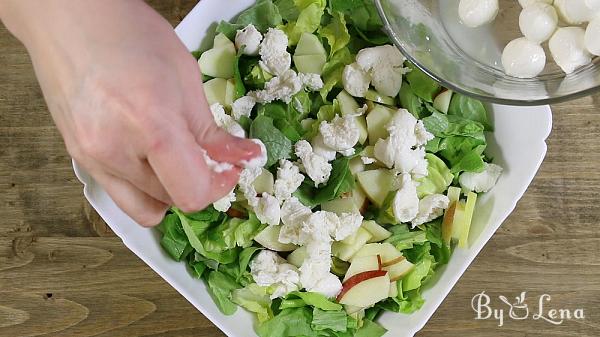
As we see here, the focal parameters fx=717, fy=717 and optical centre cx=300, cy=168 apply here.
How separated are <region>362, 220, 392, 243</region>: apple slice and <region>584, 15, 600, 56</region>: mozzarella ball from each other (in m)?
0.41

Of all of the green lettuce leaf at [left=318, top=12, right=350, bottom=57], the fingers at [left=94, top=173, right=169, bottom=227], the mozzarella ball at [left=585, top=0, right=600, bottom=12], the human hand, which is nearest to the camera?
the human hand

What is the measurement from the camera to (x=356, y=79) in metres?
1.14

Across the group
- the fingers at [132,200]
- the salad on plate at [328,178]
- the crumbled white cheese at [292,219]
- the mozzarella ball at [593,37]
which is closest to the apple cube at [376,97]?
the salad on plate at [328,178]

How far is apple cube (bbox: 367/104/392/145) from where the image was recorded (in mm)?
1143

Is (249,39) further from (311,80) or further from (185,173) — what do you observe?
(185,173)

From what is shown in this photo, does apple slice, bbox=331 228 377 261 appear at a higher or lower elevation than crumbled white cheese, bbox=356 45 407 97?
lower

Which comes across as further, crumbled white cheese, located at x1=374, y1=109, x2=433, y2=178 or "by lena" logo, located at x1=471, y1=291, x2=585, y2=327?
"by lena" logo, located at x1=471, y1=291, x2=585, y2=327

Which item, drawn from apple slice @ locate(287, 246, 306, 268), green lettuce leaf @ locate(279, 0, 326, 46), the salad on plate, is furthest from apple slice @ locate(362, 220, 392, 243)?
green lettuce leaf @ locate(279, 0, 326, 46)

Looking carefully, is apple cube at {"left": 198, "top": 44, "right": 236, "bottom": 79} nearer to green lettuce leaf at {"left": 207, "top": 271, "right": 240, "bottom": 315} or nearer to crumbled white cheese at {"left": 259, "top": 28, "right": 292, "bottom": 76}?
crumbled white cheese at {"left": 259, "top": 28, "right": 292, "bottom": 76}

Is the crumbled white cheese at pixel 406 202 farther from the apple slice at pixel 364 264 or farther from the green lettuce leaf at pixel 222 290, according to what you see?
the green lettuce leaf at pixel 222 290

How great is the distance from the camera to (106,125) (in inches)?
25.5

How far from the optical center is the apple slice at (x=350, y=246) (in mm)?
1105

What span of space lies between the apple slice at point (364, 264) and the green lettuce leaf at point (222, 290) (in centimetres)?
19

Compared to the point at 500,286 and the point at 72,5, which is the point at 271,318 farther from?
the point at 72,5
